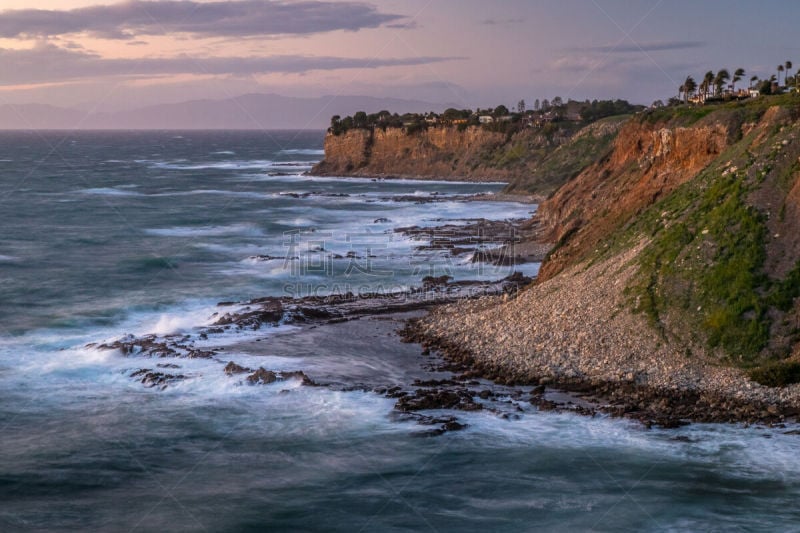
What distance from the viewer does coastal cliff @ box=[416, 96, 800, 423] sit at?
26578 mm

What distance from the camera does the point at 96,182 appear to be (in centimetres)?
12075

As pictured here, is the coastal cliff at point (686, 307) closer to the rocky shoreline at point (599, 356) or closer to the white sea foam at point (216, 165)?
the rocky shoreline at point (599, 356)

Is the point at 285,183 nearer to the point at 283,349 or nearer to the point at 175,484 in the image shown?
the point at 283,349

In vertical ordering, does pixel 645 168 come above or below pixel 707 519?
above

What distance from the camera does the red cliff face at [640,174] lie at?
40094 millimetres

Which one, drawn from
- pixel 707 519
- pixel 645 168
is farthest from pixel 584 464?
pixel 645 168

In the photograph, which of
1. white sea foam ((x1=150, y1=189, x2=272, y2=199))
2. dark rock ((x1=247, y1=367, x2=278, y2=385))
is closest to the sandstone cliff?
dark rock ((x1=247, y1=367, x2=278, y2=385))

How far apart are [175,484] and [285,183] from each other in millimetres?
98576

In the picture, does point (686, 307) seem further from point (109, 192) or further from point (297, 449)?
point (109, 192)

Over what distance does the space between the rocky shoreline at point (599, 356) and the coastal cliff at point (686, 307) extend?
5 centimetres

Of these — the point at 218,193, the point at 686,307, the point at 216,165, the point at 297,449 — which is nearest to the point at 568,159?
the point at 218,193

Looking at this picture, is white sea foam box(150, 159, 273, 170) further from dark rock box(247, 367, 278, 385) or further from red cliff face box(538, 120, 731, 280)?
dark rock box(247, 367, 278, 385)

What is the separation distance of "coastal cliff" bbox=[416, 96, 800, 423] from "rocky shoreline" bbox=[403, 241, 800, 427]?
0.17 ft

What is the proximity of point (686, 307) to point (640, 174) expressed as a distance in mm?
18183
